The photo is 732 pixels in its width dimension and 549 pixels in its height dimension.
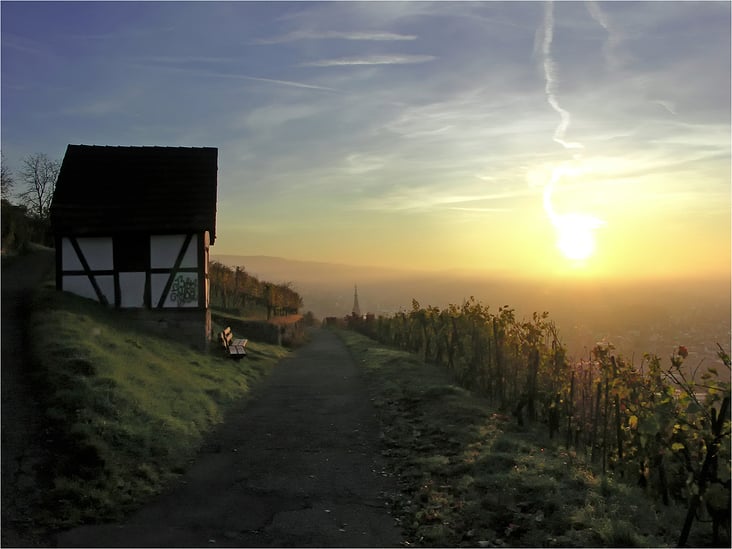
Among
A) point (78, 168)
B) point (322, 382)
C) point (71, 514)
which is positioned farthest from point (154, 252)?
point (71, 514)

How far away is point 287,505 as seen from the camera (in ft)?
24.8

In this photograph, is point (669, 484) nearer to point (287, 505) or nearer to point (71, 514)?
point (287, 505)

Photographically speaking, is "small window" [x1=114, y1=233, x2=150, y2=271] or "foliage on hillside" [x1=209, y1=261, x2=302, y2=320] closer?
"small window" [x1=114, y1=233, x2=150, y2=271]

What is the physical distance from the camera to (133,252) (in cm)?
2088

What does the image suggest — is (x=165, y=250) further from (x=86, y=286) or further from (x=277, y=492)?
(x=277, y=492)

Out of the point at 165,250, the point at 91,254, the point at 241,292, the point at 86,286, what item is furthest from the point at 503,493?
the point at 241,292

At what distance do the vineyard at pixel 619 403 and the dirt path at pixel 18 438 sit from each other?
22.6 feet

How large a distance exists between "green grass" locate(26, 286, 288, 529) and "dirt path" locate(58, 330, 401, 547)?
42 centimetres

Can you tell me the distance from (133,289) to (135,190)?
3.71 meters

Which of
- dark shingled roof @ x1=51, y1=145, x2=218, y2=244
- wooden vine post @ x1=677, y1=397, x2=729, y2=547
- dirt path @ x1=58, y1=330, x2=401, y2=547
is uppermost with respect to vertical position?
dark shingled roof @ x1=51, y1=145, x2=218, y2=244

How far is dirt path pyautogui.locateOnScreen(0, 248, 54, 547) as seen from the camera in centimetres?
653

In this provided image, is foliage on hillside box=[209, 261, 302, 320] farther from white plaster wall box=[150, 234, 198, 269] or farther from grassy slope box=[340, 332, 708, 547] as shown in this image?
grassy slope box=[340, 332, 708, 547]

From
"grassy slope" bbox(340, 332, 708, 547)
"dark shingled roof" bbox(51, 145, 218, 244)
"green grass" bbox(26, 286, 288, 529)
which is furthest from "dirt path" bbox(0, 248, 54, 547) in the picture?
"dark shingled roof" bbox(51, 145, 218, 244)

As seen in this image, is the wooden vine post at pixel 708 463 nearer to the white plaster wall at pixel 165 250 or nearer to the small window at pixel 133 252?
the white plaster wall at pixel 165 250
